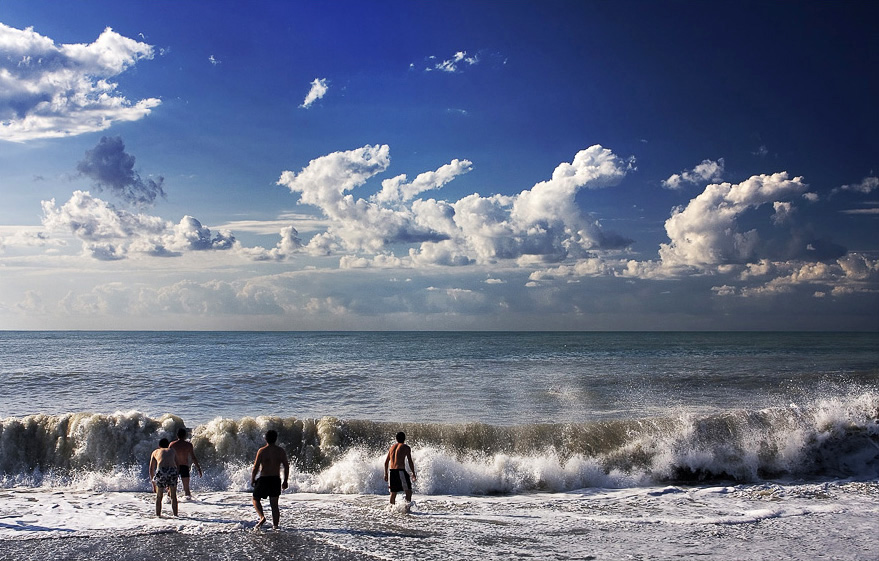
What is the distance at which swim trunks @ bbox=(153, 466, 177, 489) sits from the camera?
10.0 meters

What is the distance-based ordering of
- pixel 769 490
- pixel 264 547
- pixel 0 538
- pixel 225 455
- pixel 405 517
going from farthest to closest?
pixel 225 455, pixel 769 490, pixel 405 517, pixel 0 538, pixel 264 547

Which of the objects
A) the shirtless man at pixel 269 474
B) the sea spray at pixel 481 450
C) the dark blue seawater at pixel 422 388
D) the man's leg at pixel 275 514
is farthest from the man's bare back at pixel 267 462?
the dark blue seawater at pixel 422 388

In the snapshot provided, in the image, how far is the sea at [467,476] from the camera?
28.6ft

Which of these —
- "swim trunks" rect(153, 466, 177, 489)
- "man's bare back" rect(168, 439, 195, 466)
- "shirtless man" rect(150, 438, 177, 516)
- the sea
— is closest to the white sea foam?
the sea

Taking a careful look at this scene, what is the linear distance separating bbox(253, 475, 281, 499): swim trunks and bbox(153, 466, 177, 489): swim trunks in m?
1.90

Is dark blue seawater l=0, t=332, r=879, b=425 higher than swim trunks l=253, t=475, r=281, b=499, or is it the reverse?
swim trunks l=253, t=475, r=281, b=499

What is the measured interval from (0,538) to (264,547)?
4.29 metres

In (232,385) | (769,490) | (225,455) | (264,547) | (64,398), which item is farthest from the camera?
(232,385)

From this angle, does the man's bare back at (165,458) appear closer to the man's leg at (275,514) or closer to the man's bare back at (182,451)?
the man's bare back at (182,451)

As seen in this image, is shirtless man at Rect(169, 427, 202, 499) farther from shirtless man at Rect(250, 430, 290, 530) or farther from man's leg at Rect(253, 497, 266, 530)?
shirtless man at Rect(250, 430, 290, 530)

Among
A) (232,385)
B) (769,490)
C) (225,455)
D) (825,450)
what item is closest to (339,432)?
(225,455)

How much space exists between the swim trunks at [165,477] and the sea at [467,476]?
0.60 meters

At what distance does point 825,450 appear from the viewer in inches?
557

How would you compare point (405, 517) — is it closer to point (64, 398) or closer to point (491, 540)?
point (491, 540)
